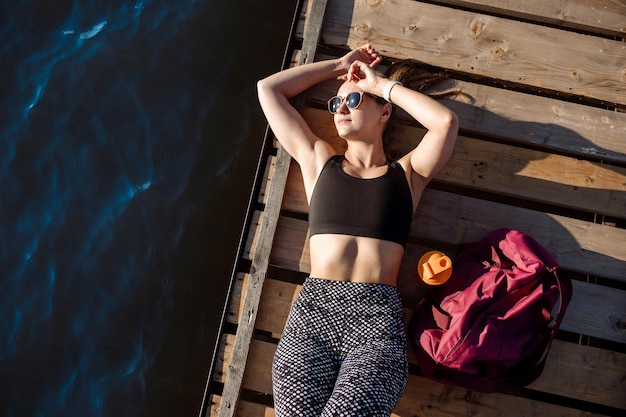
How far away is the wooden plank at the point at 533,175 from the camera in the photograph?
148 inches

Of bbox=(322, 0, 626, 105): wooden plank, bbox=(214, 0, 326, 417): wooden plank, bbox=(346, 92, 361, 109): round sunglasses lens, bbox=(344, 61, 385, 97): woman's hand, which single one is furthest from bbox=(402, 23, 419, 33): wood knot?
bbox=(346, 92, 361, 109): round sunglasses lens

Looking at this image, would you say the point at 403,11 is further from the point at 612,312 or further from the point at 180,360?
the point at 180,360

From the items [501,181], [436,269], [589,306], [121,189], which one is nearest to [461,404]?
[436,269]

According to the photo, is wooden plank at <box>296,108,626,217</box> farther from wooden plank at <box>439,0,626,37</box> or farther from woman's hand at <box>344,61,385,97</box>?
wooden plank at <box>439,0,626,37</box>

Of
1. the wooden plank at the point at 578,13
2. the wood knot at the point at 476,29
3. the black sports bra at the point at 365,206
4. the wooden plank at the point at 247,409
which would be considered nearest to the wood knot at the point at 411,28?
the wood knot at the point at 476,29

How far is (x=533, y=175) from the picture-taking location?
12.4ft

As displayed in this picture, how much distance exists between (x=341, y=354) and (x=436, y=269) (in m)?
0.83

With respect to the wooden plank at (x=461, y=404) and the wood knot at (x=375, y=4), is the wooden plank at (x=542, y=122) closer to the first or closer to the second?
the wood knot at (x=375, y=4)

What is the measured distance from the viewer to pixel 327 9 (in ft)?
13.0

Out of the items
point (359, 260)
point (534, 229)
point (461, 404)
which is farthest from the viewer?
point (534, 229)

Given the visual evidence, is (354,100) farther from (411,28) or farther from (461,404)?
(461,404)

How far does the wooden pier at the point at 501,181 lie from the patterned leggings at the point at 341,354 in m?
0.53

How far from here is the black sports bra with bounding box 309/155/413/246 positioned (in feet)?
10.9

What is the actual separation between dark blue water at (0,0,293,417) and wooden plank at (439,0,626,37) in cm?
212
